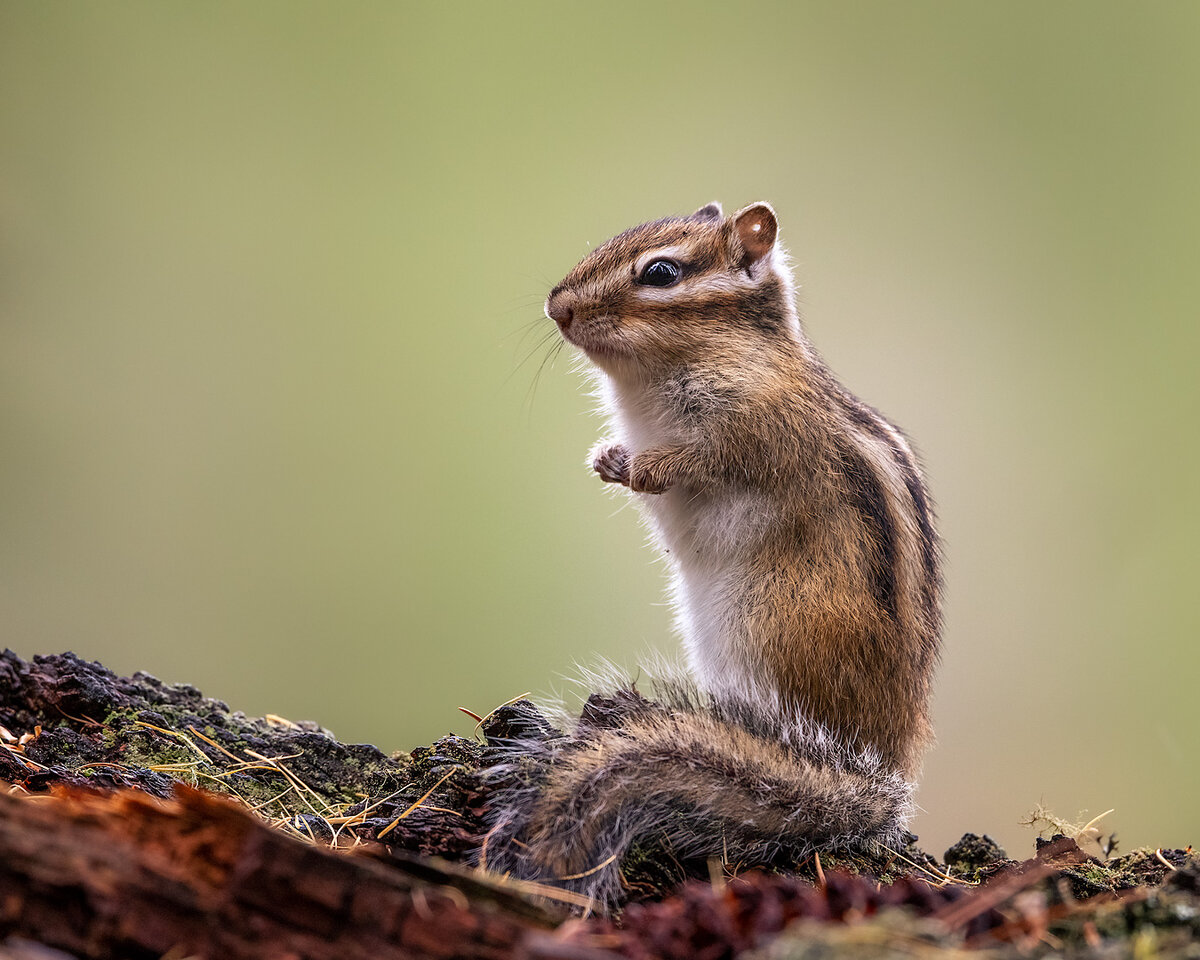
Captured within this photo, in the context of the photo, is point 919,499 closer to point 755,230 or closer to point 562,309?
point 755,230

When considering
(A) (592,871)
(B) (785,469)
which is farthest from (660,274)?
(A) (592,871)

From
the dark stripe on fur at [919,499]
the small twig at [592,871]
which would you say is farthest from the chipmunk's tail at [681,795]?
the dark stripe on fur at [919,499]

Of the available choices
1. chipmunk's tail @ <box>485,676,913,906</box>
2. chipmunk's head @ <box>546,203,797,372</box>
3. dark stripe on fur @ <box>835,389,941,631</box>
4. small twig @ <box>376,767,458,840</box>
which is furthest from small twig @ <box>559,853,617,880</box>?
chipmunk's head @ <box>546,203,797,372</box>

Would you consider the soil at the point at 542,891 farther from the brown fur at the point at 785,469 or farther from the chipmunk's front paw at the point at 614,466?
the chipmunk's front paw at the point at 614,466

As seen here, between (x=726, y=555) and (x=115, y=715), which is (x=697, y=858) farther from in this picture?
(x=115, y=715)

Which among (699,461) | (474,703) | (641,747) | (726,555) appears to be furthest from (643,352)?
(474,703)

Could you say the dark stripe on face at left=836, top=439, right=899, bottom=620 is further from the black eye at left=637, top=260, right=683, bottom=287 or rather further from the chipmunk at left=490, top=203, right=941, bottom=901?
the black eye at left=637, top=260, right=683, bottom=287
